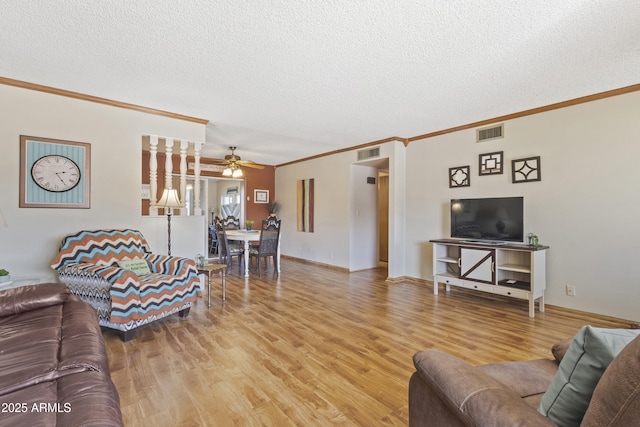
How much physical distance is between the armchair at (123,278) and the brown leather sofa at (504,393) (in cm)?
251

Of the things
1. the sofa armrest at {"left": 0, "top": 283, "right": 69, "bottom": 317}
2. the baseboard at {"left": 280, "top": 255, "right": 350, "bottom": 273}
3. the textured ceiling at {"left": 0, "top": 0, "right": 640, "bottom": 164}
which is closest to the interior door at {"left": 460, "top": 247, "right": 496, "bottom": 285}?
the textured ceiling at {"left": 0, "top": 0, "right": 640, "bottom": 164}

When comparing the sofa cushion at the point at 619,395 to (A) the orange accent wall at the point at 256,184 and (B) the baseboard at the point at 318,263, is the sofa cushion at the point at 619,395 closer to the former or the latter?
(B) the baseboard at the point at 318,263

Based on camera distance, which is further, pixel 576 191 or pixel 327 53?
pixel 576 191

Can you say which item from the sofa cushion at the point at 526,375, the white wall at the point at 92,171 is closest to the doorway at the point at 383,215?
the white wall at the point at 92,171

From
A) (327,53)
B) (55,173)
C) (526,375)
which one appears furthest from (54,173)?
(526,375)

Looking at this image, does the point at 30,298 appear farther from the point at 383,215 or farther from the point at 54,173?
the point at 383,215

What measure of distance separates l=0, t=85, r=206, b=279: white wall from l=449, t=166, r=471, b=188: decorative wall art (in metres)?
3.82

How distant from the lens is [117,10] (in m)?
1.94

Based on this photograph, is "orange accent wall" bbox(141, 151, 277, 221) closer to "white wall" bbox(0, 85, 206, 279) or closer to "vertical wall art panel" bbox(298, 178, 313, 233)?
"vertical wall art panel" bbox(298, 178, 313, 233)

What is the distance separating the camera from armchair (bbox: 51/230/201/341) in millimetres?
2678

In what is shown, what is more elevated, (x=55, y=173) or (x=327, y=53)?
(x=327, y=53)

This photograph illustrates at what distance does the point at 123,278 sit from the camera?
2682 mm

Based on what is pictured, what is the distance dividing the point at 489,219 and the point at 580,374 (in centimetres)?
347

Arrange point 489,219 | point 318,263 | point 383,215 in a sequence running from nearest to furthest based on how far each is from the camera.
Result: point 489,219, point 318,263, point 383,215
